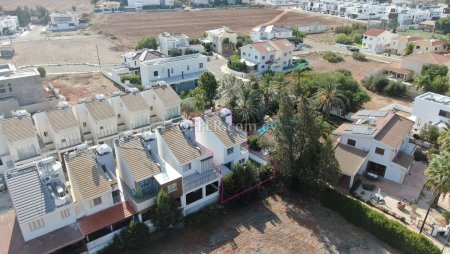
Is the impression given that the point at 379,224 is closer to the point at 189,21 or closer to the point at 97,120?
the point at 97,120

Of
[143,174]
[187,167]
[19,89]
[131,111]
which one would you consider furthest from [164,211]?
[19,89]

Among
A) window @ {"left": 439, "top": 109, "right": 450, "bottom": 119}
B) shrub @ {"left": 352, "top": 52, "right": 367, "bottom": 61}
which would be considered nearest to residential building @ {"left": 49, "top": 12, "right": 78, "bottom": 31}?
shrub @ {"left": 352, "top": 52, "right": 367, "bottom": 61}

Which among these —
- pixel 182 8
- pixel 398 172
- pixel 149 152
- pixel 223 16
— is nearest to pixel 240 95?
pixel 149 152

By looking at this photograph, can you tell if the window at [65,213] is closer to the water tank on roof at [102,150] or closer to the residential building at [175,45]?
the water tank on roof at [102,150]

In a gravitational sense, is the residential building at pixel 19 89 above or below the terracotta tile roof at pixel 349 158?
above

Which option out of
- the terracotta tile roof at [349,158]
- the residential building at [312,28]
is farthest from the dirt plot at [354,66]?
the residential building at [312,28]

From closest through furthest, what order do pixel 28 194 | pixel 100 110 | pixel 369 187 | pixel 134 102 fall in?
1. pixel 28 194
2. pixel 369 187
3. pixel 100 110
4. pixel 134 102
